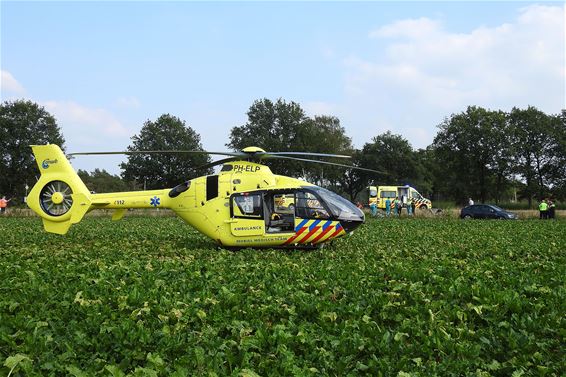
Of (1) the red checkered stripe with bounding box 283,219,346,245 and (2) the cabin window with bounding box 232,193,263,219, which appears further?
(2) the cabin window with bounding box 232,193,263,219

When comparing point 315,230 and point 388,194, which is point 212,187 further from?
point 388,194

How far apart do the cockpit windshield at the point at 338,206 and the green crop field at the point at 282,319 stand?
11.3ft

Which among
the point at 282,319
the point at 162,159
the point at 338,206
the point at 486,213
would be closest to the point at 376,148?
the point at 162,159

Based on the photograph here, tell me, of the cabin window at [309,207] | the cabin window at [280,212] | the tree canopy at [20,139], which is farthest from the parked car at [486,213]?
the tree canopy at [20,139]

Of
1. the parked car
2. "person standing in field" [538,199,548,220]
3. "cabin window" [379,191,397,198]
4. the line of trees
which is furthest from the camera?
the line of trees

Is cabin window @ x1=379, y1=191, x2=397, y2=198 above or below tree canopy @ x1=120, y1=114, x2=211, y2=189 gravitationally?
below

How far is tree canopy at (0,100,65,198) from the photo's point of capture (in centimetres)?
7350

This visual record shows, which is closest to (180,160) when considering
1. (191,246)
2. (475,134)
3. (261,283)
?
(475,134)

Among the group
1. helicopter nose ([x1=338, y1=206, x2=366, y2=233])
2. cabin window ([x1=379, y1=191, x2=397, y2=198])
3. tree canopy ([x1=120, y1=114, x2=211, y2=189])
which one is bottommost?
helicopter nose ([x1=338, y1=206, x2=366, y2=233])

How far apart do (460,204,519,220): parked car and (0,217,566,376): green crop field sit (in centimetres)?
3092

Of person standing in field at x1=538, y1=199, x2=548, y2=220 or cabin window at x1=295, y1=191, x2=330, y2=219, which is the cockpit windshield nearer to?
cabin window at x1=295, y1=191, x2=330, y2=219

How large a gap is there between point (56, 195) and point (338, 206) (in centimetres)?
912

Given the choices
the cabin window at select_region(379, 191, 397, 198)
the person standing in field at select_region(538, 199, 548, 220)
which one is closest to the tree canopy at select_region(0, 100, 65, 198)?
the cabin window at select_region(379, 191, 397, 198)

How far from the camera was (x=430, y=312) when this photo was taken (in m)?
6.84
